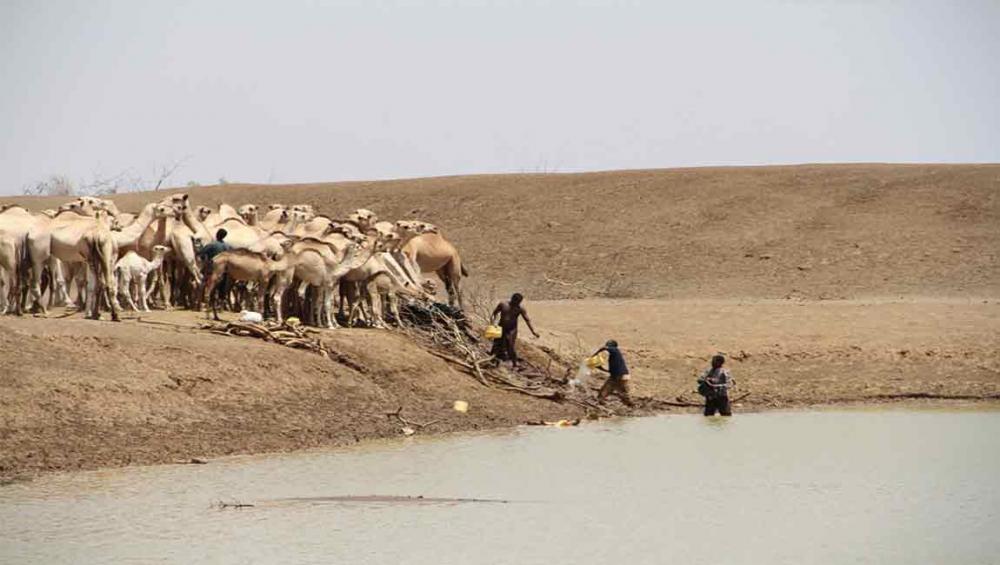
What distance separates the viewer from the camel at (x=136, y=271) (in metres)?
23.7

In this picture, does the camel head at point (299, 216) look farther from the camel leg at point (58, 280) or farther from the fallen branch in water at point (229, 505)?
the fallen branch in water at point (229, 505)

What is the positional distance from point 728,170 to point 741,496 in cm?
3455

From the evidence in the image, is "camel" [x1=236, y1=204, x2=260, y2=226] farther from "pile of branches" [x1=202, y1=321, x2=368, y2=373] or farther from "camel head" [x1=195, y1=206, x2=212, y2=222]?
"pile of branches" [x1=202, y1=321, x2=368, y2=373]

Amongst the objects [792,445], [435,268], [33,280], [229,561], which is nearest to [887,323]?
[435,268]

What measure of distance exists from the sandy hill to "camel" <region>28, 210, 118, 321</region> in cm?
1783

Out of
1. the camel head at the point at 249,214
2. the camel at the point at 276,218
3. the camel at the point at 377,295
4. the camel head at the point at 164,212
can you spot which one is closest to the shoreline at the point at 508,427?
the camel at the point at 377,295

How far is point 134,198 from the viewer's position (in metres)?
51.1

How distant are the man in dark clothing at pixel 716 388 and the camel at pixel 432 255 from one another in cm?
574

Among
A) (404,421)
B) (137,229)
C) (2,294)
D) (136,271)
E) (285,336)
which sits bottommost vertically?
(404,421)

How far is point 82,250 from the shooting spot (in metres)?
22.1

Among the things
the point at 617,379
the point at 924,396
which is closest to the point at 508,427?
the point at 617,379

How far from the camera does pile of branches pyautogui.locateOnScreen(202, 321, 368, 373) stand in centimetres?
2159

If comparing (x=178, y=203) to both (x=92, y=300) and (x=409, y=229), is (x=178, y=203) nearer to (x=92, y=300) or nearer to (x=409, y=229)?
(x=92, y=300)

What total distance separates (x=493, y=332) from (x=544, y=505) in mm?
7535
